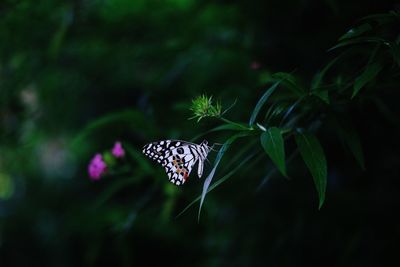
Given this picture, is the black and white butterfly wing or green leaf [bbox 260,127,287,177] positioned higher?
the black and white butterfly wing

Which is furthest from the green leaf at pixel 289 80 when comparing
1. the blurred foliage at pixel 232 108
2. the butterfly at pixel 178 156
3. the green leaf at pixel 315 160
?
the butterfly at pixel 178 156

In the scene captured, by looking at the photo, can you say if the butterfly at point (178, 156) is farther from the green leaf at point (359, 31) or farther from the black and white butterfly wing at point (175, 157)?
the green leaf at point (359, 31)

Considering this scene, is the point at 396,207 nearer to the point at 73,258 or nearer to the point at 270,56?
the point at 270,56

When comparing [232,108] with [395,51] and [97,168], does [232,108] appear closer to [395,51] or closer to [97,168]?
[97,168]

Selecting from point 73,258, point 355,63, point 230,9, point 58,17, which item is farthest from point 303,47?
point 73,258

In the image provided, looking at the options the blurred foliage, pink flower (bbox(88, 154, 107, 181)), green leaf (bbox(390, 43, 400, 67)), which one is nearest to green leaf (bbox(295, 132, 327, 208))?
the blurred foliage

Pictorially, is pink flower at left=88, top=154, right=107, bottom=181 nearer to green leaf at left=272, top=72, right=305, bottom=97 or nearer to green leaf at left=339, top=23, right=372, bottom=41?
green leaf at left=272, top=72, right=305, bottom=97
